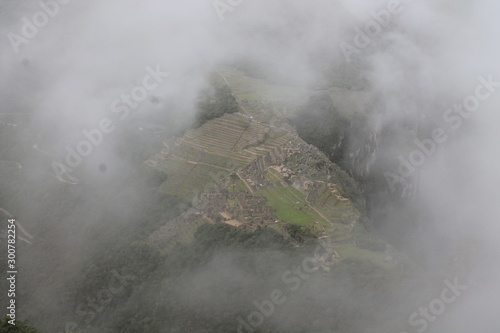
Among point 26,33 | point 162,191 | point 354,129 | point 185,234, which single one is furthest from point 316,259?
point 26,33

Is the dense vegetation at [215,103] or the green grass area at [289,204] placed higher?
the green grass area at [289,204]

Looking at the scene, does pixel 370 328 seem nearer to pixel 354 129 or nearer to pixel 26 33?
pixel 354 129

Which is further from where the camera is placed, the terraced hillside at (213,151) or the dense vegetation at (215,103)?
the dense vegetation at (215,103)

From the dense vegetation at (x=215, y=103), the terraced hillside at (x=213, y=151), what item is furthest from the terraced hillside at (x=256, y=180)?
the dense vegetation at (x=215, y=103)

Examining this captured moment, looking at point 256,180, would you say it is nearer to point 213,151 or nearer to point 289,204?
point 289,204

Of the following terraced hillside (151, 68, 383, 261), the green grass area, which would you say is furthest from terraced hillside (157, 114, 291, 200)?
the green grass area

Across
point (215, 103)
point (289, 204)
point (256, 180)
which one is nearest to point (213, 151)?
point (256, 180)

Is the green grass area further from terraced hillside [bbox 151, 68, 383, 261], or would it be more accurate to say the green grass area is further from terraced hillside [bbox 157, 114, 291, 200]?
terraced hillside [bbox 157, 114, 291, 200]

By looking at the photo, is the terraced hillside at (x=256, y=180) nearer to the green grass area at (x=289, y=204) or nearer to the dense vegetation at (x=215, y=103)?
the green grass area at (x=289, y=204)

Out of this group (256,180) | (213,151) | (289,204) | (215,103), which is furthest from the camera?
(215,103)

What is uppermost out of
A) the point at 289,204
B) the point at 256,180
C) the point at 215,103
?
the point at 289,204

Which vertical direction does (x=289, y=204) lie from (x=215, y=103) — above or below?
above
